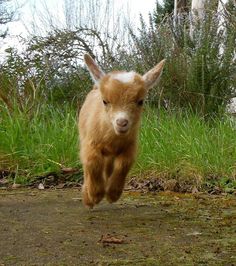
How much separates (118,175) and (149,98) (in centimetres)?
→ 516

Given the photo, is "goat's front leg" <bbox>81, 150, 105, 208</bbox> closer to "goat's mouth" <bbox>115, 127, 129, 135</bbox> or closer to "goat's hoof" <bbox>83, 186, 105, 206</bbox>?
"goat's hoof" <bbox>83, 186, 105, 206</bbox>

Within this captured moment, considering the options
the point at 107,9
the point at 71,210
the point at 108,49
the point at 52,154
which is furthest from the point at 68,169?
the point at 107,9

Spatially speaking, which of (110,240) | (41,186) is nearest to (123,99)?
(110,240)

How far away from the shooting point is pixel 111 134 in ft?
13.4

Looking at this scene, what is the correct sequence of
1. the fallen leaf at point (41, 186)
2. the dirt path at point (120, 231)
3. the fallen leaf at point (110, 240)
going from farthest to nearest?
1. the fallen leaf at point (41, 186)
2. the fallen leaf at point (110, 240)
3. the dirt path at point (120, 231)

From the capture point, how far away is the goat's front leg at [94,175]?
13.4 feet

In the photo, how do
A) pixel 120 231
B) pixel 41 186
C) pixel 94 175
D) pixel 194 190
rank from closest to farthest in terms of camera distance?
pixel 120 231 < pixel 94 175 < pixel 194 190 < pixel 41 186

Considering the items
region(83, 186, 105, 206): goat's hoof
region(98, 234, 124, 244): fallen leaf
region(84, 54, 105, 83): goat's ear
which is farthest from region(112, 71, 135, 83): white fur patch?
region(98, 234, 124, 244): fallen leaf

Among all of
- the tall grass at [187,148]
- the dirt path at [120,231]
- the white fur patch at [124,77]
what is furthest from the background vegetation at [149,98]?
the white fur patch at [124,77]

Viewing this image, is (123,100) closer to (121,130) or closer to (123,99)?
(123,99)

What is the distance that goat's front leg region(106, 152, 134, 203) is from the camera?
13.5 ft

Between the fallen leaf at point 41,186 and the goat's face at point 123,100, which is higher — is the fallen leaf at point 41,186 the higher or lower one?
the lower one

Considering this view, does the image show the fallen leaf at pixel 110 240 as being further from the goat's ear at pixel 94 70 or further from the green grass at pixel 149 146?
the green grass at pixel 149 146

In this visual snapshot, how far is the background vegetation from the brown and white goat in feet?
5.74
